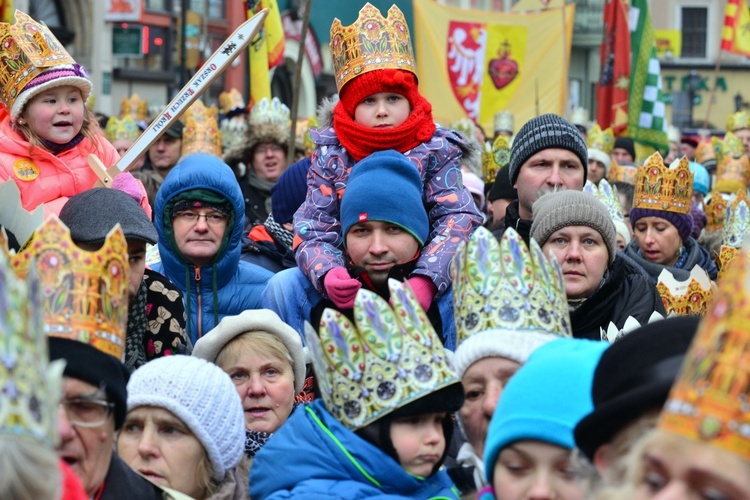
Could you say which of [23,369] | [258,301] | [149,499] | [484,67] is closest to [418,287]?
[258,301]

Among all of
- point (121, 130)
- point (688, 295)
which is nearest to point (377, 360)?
point (688, 295)

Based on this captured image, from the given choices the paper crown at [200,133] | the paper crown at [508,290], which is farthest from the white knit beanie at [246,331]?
the paper crown at [200,133]

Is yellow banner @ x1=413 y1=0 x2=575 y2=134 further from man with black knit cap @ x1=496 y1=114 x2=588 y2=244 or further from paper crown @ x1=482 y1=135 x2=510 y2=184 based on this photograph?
man with black knit cap @ x1=496 y1=114 x2=588 y2=244

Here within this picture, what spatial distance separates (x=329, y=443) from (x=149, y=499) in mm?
487

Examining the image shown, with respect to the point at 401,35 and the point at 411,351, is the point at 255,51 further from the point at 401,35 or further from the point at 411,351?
the point at 411,351

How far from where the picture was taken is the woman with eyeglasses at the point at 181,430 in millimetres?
4230

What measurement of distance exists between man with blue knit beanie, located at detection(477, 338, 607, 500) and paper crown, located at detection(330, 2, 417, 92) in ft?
10.2

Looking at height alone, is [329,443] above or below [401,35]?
below

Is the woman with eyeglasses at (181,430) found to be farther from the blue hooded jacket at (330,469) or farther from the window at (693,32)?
the window at (693,32)

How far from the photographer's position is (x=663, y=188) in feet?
28.5

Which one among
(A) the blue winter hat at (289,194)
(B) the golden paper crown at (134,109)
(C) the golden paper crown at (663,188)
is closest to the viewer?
(A) the blue winter hat at (289,194)

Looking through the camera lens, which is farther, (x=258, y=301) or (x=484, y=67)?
(x=484, y=67)

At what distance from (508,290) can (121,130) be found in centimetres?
868

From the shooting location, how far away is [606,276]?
5699 mm
